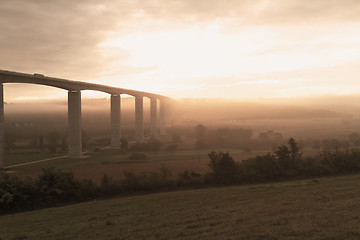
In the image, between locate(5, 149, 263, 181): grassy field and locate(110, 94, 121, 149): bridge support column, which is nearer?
locate(5, 149, 263, 181): grassy field

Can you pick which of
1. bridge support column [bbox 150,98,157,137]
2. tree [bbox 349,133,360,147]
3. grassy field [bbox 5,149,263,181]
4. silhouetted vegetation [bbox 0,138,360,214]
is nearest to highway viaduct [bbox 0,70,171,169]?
grassy field [bbox 5,149,263,181]

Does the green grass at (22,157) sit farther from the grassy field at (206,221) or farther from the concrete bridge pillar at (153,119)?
the concrete bridge pillar at (153,119)

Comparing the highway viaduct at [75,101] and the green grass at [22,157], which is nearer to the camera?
the highway viaduct at [75,101]

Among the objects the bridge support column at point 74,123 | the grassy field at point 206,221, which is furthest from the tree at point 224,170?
the bridge support column at point 74,123

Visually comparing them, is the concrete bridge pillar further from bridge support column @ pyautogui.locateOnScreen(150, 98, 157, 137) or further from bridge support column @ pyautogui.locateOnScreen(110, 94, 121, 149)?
bridge support column @ pyautogui.locateOnScreen(110, 94, 121, 149)

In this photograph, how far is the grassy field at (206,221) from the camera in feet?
39.5

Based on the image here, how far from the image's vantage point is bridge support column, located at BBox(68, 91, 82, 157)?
58.7 metres

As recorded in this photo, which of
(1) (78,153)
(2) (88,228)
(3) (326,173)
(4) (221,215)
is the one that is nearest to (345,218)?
(4) (221,215)

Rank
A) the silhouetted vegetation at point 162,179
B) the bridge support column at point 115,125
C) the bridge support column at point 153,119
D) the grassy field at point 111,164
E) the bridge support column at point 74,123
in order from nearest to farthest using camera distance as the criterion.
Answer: the silhouetted vegetation at point 162,179, the grassy field at point 111,164, the bridge support column at point 74,123, the bridge support column at point 115,125, the bridge support column at point 153,119

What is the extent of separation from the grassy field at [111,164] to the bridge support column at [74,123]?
2.49 metres

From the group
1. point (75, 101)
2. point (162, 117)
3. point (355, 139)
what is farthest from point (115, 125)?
point (355, 139)

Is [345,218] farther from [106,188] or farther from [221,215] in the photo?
[106,188]

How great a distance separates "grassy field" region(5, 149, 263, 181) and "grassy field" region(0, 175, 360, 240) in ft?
59.8

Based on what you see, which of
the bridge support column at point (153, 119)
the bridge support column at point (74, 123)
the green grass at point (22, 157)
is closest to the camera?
the green grass at point (22, 157)
